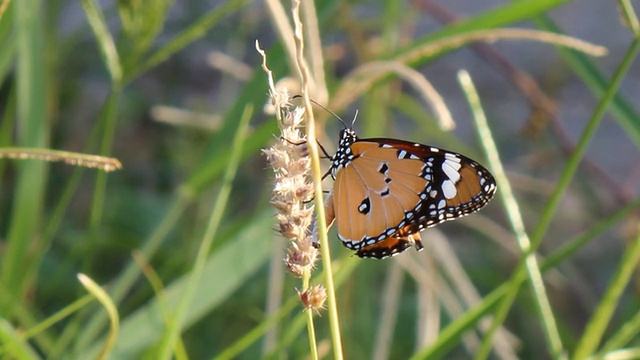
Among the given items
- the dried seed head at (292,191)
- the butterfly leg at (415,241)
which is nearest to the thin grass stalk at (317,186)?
the dried seed head at (292,191)

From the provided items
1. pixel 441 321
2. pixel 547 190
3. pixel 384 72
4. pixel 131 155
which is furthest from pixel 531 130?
pixel 131 155

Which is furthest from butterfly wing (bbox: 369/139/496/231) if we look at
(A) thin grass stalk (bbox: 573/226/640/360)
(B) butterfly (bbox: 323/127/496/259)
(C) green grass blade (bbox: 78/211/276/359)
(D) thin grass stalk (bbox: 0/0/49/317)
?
(D) thin grass stalk (bbox: 0/0/49/317)

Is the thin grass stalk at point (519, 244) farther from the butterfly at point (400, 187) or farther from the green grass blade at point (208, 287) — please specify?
the green grass blade at point (208, 287)

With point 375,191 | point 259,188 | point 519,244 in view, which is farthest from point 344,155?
point 259,188

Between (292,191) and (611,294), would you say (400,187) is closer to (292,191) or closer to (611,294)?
(611,294)

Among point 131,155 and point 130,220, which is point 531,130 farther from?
point 131,155

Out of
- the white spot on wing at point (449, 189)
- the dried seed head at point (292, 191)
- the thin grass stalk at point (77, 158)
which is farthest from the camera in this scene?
the white spot on wing at point (449, 189)
